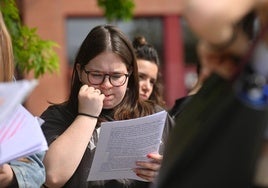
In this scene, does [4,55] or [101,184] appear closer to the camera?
[4,55]

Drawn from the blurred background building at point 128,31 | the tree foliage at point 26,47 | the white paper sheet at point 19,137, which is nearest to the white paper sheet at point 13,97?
the white paper sheet at point 19,137

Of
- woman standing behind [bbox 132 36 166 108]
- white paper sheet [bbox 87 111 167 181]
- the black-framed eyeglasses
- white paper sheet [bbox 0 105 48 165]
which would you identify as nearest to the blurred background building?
woman standing behind [bbox 132 36 166 108]

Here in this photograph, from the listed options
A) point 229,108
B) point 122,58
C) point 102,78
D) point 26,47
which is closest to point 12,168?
point 102,78

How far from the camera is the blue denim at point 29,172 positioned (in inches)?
99.8

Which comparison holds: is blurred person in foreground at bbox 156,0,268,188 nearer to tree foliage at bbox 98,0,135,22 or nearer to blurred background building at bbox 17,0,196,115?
tree foliage at bbox 98,0,135,22

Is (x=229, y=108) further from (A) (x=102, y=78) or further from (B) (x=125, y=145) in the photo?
(A) (x=102, y=78)

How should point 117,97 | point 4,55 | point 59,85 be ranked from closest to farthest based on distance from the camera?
point 4,55
point 117,97
point 59,85

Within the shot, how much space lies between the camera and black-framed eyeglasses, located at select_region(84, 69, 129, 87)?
3.18 m

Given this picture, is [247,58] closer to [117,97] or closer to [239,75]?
[239,75]

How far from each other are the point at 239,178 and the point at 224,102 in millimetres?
175

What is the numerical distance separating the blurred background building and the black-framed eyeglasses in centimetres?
908

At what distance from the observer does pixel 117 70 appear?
320 centimetres

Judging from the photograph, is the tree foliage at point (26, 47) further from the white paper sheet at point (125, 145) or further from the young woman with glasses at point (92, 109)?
the white paper sheet at point (125, 145)

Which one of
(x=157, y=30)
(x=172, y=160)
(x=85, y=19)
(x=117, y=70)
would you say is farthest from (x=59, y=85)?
(x=172, y=160)
